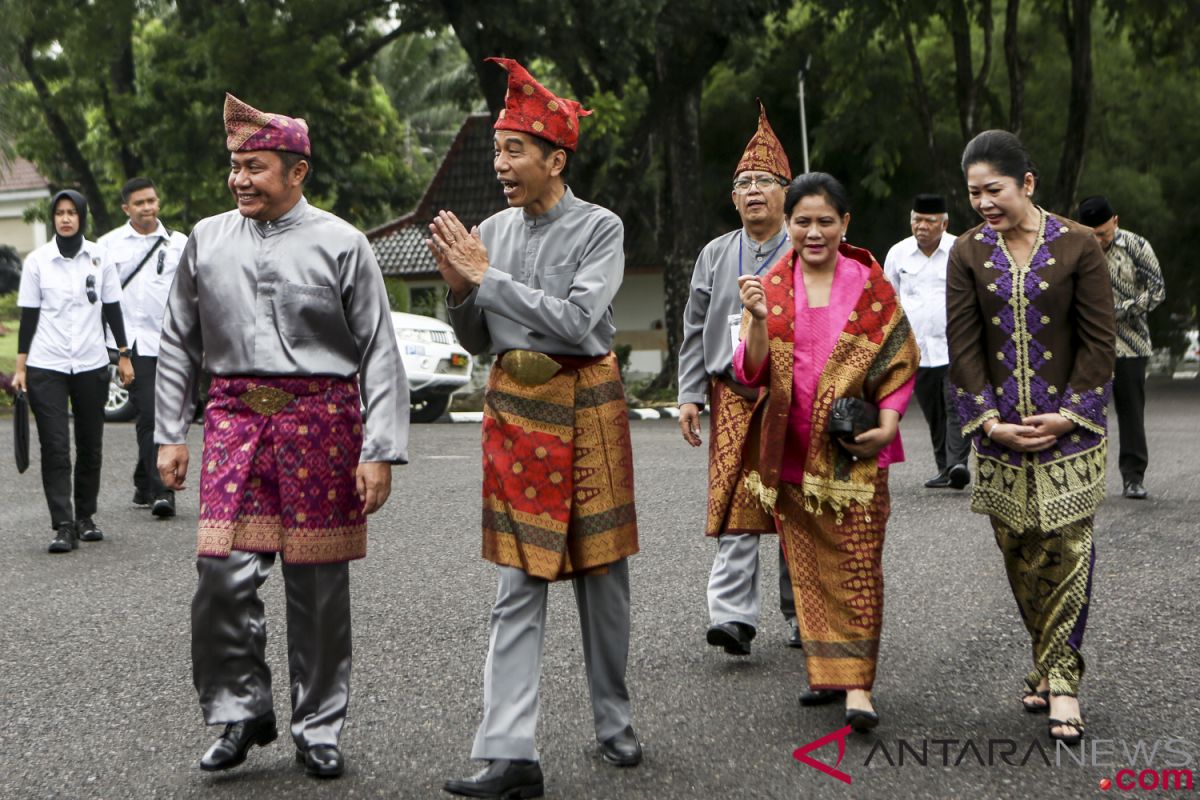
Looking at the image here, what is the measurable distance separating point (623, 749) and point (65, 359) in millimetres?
6030

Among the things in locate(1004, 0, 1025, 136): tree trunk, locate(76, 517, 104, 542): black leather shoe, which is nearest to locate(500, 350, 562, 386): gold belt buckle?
locate(76, 517, 104, 542): black leather shoe

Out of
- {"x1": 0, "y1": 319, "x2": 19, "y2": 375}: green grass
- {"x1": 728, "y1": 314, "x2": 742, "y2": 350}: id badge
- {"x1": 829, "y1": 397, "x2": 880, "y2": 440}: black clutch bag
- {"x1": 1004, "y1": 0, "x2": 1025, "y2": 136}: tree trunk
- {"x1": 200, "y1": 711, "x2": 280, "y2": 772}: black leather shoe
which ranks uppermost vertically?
{"x1": 1004, "y1": 0, "x2": 1025, "y2": 136}: tree trunk

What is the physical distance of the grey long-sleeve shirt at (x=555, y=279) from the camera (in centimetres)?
495

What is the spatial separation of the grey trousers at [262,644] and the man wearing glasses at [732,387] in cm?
179

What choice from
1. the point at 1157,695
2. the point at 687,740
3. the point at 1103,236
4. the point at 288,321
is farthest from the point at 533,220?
the point at 1103,236

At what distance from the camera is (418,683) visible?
20.5ft

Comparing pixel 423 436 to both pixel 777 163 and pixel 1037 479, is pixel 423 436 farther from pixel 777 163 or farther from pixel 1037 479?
pixel 1037 479

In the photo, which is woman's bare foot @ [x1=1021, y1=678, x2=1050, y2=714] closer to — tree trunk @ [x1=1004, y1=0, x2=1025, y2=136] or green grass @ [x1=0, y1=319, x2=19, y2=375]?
tree trunk @ [x1=1004, y1=0, x2=1025, y2=136]

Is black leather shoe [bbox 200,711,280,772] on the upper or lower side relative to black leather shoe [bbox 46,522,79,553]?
upper

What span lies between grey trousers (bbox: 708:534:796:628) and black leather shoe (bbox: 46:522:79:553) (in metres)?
4.69

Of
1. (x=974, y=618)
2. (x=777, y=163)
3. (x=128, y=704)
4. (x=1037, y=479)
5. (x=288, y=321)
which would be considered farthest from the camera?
(x=974, y=618)

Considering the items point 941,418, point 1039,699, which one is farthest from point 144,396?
point 1039,699

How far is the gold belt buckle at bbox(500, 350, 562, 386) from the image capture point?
16.5ft

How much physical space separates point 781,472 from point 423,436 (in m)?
13.0
